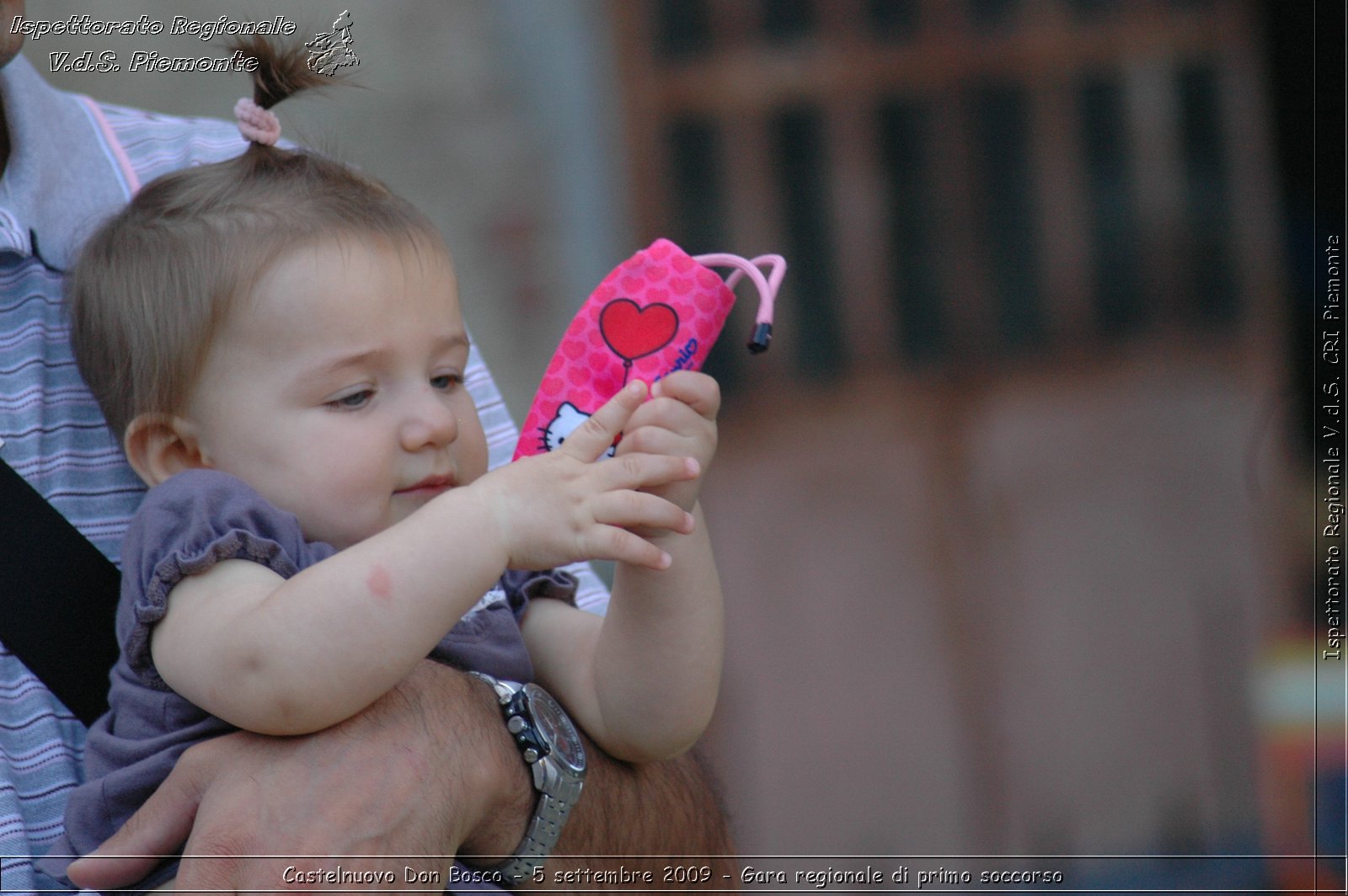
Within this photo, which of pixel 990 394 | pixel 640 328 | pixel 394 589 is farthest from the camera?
pixel 990 394

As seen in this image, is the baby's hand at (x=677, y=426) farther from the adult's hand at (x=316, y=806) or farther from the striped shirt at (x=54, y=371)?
the striped shirt at (x=54, y=371)

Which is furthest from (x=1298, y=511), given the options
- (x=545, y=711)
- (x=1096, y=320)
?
(x=545, y=711)

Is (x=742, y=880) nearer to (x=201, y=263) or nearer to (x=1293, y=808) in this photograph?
(x=201, y=263)

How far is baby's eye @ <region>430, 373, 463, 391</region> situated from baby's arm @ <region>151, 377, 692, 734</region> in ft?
0.85

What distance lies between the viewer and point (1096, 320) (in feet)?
11.9

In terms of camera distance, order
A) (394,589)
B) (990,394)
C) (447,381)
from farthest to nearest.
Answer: (990,394) → (447,381) → (394,589)

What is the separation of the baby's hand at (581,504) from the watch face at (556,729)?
243 mm

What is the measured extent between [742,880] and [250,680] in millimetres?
805

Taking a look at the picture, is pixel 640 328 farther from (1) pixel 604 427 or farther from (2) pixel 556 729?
(2) pixel 556 729

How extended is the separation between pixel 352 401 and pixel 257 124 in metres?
0.36

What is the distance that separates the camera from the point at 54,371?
4.98 ft

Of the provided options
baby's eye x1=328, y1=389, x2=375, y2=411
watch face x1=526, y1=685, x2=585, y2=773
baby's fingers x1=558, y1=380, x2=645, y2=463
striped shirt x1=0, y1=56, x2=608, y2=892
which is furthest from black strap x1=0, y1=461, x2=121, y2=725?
baby's fingers x1=558, y1=380, x2=645, y2=463

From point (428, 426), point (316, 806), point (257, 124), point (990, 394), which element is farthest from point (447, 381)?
point (990, 394)

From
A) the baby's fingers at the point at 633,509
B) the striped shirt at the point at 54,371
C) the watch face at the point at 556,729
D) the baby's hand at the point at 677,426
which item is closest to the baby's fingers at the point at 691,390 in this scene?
the baby's hand at the point at 677,426
